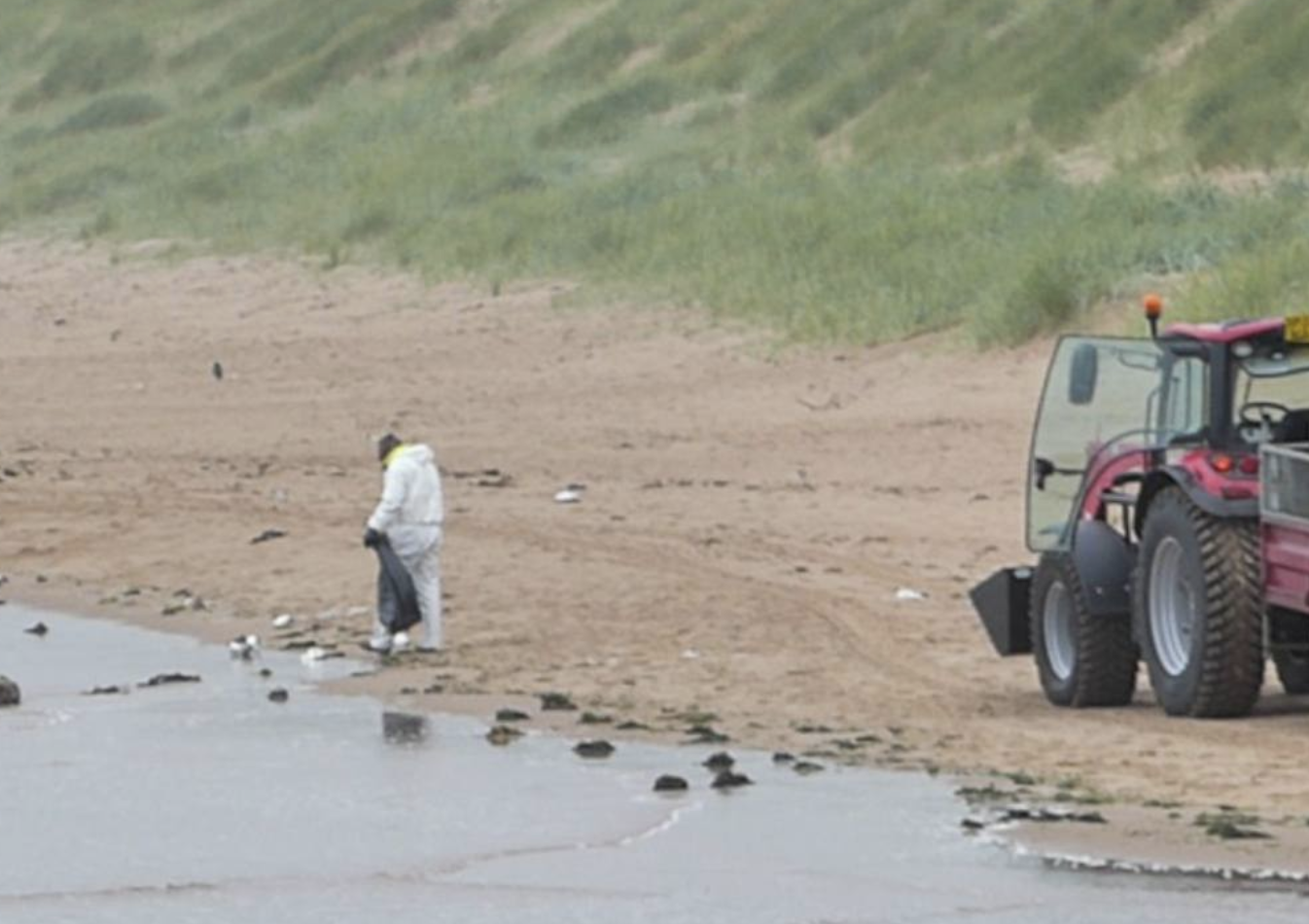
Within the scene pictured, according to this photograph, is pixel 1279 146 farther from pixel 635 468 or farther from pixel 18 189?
pixel 18 189

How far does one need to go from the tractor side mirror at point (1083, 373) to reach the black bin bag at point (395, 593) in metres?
4.45

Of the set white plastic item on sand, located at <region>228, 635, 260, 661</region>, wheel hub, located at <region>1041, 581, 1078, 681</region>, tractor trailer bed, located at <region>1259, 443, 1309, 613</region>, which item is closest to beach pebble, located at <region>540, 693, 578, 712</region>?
wheel hub, located at <region>1041, 581, 1078, 681</region>

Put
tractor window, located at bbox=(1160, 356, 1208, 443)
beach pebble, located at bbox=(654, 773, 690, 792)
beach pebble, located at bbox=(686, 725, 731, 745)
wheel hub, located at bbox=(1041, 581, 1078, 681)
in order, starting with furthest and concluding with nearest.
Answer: wheel hub, located at bbox=(1041, 581, 1078, 681), beach pebble, located at bbox=(686, 725, 731, 745), tractor window, located at bbox=(1160, 356, 1208, 443), beach pebble, located at bbox=(654, 773, 690, 792)

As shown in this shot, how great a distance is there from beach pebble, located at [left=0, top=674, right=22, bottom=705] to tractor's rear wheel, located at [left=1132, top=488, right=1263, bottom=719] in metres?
5.41

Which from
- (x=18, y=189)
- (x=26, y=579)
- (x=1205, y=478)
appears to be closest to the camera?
(x=1205, y=478)

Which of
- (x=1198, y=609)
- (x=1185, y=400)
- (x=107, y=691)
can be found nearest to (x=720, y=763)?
(x=1198, y=609)

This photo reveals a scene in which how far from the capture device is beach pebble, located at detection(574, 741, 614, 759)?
1597cm

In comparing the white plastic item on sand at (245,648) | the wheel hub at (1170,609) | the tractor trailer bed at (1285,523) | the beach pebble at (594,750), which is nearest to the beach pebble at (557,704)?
the beach pebble at (594,750)

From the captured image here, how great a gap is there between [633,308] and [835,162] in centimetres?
597

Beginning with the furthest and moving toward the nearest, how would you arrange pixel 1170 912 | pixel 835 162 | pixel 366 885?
1. pixel 835 162
2. pixel 366 885
3. pixel 1170 912

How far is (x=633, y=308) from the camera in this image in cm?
3572

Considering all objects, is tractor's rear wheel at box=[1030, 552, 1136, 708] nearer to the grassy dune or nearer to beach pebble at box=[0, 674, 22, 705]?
beach pebble at box=[0, 674, 22, 705]

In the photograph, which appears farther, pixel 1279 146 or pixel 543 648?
pixel 1279 146

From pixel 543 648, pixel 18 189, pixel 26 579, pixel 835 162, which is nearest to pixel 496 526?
pixel 26 579
